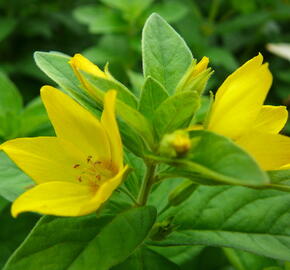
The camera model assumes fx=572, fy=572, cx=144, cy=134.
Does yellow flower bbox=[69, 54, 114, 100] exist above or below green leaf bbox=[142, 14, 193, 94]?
above

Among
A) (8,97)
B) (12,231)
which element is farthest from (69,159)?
(8,97)

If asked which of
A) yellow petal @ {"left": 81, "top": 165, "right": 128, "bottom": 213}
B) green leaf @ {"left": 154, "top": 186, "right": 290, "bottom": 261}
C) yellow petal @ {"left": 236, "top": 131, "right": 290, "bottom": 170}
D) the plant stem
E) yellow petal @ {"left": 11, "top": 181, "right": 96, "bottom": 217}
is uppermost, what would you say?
yellow petal @ {"left": 236, "top": 131, "right": 290, "bottom": 170}

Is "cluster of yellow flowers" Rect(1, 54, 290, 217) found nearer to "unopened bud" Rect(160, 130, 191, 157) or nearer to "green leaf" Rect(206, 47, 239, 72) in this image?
"unopened bud" Rect(160, 130, 191, 157)

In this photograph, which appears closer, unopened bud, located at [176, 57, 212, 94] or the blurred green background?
unopened bud, located at [176, 57, 212, 94]

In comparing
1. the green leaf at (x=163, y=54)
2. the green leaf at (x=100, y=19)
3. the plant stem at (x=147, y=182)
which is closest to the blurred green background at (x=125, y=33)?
the green leaf at (x=100, y=19)

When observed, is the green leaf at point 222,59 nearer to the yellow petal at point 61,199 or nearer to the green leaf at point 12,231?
the green leaf at point 12,231

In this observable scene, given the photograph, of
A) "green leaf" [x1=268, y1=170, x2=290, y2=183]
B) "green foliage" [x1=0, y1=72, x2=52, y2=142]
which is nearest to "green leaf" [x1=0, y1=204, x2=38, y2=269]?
"green foliage" [x1=0, y1=72, x2=52, y2=142]

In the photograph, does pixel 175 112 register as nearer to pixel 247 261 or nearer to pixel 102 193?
pixel 102 193
